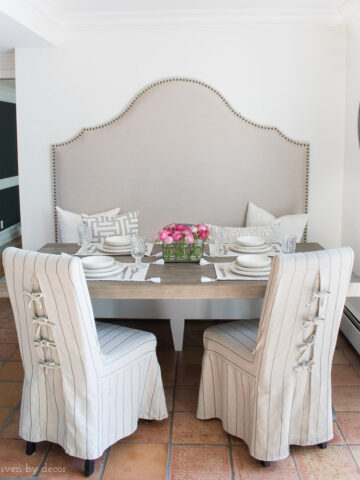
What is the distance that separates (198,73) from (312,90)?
79 centimetres

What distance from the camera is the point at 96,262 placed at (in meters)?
2.62

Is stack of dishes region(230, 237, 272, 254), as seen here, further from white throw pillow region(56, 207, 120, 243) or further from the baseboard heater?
white throw pillow region(56, 207, 120, 243)

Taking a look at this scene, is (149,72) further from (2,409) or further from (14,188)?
(14,188)

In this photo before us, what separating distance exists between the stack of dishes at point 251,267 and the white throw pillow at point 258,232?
0.94 m

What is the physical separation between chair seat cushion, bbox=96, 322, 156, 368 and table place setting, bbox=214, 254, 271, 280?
1.43 ft

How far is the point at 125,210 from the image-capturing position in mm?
3842

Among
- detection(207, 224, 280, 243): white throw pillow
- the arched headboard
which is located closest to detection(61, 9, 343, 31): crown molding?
the arched headboard

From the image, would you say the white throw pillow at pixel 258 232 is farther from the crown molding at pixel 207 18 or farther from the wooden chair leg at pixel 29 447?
the wooden chair leg at pixel 29 447

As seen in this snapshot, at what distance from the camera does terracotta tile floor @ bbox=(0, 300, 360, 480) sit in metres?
2.14

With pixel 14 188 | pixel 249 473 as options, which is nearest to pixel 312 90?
pixel 249 473

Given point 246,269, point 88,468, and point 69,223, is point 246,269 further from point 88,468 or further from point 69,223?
point 69,223

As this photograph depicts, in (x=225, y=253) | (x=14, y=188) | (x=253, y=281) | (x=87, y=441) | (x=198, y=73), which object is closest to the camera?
(x=87, y=441)

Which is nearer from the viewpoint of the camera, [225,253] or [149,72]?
[225,253]

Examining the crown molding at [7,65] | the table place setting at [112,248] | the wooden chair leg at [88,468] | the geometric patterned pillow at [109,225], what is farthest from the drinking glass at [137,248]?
the crown molding at [7,65]
